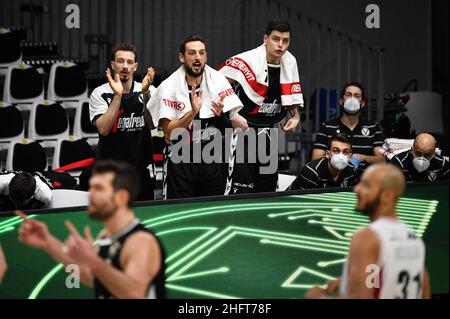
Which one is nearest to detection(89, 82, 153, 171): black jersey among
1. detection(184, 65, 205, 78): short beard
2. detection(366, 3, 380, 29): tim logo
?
detection(184, 65, 205, 78): short beard

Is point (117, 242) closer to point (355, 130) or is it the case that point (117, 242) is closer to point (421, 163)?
point (421, 163)

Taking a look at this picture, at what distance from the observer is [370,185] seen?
10.5 feet

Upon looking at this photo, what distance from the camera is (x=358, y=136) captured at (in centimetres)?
607

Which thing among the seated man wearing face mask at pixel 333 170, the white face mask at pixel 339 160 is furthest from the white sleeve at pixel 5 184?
the white face mask at pixel 339 160

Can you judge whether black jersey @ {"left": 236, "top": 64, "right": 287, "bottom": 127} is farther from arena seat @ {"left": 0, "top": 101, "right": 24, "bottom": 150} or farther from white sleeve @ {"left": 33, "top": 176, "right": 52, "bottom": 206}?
arena seat @ {"left": 0, "top": 101, "right": 24, "bottom": 150}

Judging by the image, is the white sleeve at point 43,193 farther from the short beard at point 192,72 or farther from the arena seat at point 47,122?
the arena seat at point 47,122

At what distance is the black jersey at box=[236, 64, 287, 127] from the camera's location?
5.75m

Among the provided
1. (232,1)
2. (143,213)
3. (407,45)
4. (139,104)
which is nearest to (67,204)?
(139,104)

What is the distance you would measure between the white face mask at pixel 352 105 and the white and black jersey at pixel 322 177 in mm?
612

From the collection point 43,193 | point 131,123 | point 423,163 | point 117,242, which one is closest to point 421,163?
point 423,163

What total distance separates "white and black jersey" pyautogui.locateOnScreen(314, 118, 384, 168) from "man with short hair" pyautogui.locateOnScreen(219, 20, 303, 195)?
31 cm

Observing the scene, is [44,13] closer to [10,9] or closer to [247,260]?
[10,9]

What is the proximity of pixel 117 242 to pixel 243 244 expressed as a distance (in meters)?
1.17
